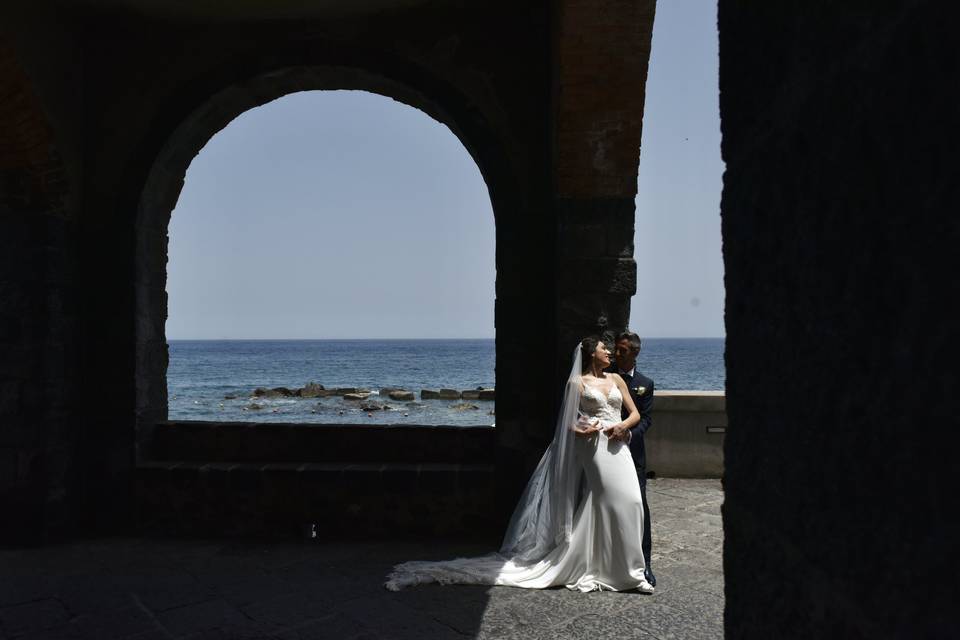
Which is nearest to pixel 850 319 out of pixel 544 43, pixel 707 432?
pixel 544 43

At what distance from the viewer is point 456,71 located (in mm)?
5406

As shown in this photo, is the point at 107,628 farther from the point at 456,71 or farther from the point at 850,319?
the point at 456,71

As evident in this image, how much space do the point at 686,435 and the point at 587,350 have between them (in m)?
A: 3.06

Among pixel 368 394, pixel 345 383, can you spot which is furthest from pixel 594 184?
pixel 345 383

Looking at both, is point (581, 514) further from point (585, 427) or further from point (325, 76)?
point (325, 76)

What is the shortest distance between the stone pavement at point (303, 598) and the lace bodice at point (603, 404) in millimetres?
1046

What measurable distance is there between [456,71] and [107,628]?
4460 mm

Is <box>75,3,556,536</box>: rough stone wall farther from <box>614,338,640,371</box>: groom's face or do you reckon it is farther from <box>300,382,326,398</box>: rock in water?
<box>300,382,326,398</box>: rock in water

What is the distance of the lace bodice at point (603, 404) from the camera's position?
4234mm

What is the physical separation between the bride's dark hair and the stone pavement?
4.62ft

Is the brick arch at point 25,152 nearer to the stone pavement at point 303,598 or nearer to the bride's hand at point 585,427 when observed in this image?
the stone pavement at point 303,598

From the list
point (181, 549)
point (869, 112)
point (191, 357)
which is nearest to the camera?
point (869, 112)

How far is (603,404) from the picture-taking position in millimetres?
4234

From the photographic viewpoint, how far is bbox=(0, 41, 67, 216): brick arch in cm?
478
